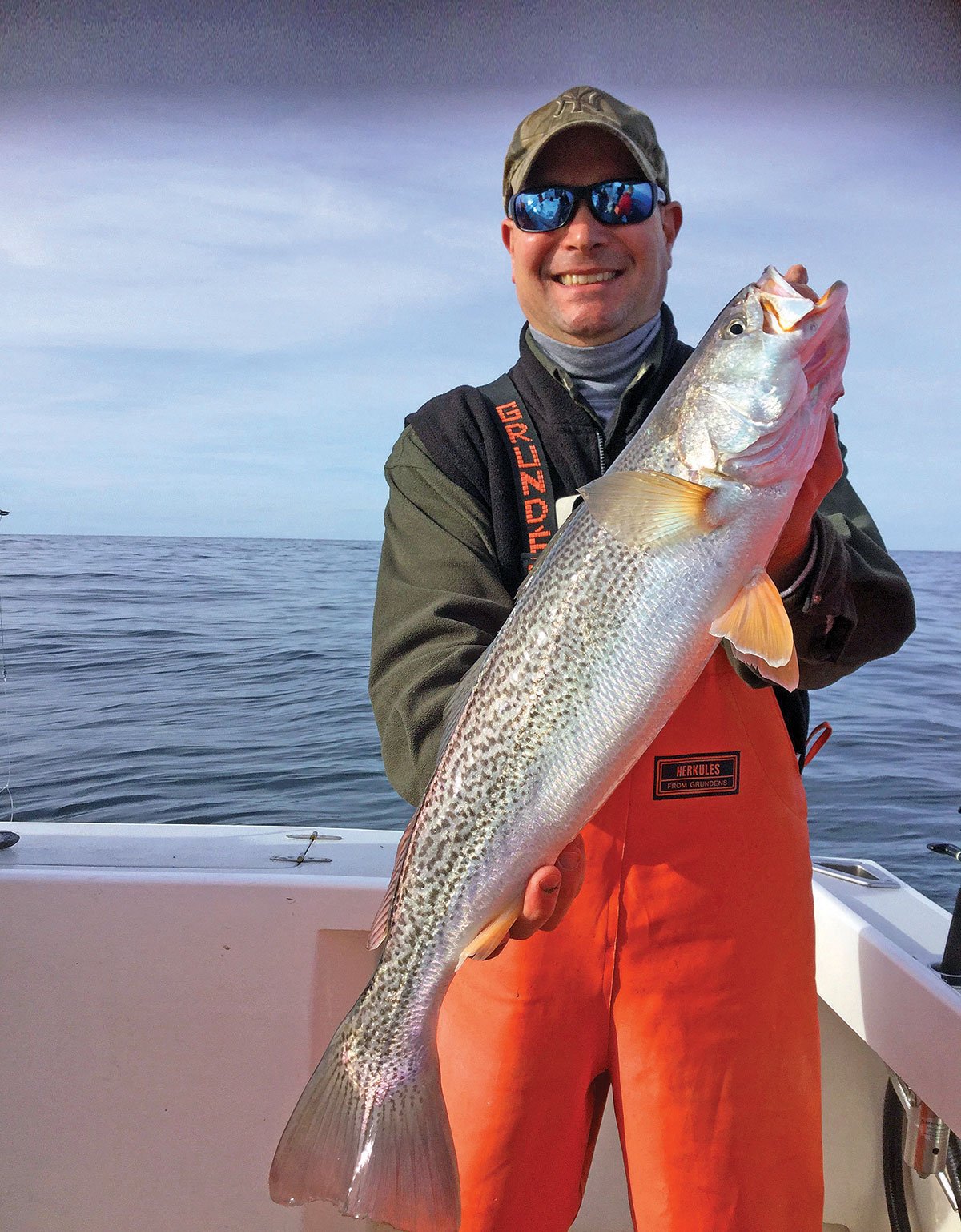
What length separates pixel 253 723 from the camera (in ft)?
31.4

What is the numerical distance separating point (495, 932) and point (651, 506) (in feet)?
3.11

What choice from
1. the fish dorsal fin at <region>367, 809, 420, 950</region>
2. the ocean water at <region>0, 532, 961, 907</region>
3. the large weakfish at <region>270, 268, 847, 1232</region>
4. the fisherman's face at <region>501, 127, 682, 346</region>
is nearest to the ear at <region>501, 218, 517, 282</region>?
the fisherman's face at <region>501, 127, 682, 346</region>

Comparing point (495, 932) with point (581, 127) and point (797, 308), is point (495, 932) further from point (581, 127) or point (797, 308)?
point (581, 127)

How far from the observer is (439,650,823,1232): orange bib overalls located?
6.92 ft

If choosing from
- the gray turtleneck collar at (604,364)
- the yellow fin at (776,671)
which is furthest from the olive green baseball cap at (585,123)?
the yellow fin at (776,671)

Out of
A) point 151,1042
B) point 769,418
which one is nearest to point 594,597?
point 769,418

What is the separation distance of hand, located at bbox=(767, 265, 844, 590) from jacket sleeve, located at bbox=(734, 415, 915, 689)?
41mm

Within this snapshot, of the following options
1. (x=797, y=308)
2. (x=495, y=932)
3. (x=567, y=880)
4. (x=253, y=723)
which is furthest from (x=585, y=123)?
(x=253, y=723)

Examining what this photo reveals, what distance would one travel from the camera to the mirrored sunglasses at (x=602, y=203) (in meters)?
2.53

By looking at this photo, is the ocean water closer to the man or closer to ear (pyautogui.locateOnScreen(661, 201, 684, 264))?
the man

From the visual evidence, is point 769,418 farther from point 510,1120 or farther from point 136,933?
point 136,933

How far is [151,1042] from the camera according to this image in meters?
3.20

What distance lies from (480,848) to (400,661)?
0.59 meters

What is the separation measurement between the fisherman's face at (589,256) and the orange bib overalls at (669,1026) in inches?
43.3
